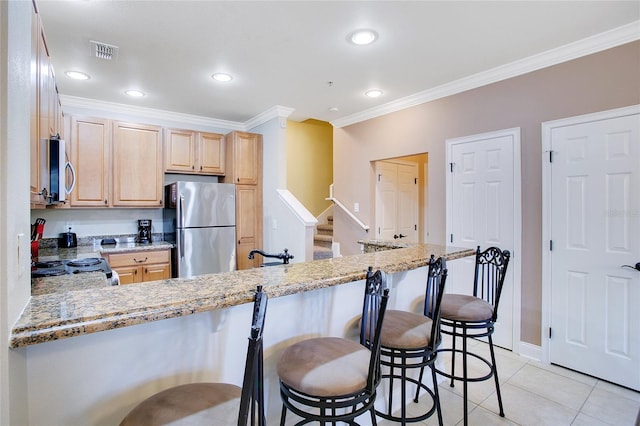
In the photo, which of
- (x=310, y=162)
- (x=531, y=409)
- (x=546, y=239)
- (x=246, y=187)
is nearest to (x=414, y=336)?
(x=531, y=409)

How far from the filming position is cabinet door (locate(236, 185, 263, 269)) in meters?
4.32

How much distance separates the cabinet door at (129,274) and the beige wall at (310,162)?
2.59 meters

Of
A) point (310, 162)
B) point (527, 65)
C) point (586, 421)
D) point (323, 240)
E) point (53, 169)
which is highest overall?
point (527, 65)

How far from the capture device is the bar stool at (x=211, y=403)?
0.80 m

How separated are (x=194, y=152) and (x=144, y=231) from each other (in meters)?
1.19

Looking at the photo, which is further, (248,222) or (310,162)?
(310,162)

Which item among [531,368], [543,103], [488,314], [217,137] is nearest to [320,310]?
[488,314]

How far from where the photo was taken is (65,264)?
250 cm

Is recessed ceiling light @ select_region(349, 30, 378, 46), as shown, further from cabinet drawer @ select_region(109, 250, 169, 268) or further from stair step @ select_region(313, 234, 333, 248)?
stair step @ select_region(313, 234, 333, 248)

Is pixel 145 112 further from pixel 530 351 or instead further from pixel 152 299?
pixel 530 351

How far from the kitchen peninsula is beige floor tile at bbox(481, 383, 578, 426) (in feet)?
4.62

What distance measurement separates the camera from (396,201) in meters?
4.50

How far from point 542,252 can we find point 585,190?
1.92 feet

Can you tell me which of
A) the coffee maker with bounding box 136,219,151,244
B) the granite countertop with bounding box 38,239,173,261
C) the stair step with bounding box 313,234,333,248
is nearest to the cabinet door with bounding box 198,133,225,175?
the coffee maker with bounding box 136,219,151,244
